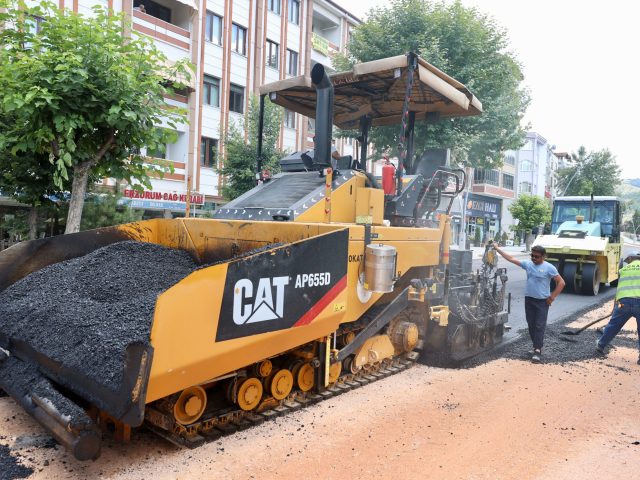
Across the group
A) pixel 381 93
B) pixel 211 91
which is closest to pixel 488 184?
pixel 211 91

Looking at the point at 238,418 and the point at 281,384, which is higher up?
the point at 281,384

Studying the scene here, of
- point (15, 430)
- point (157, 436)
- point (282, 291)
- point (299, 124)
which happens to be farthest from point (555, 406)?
point (299, 124)

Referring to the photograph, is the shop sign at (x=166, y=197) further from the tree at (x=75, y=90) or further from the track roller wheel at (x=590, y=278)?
the track roller wheel at (x=590, y=278)

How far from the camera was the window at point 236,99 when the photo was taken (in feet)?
73.8

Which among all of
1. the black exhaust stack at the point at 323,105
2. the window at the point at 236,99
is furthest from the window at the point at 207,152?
the black exhaust stack at the point at 323,105

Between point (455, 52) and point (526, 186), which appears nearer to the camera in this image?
point (455, 52)

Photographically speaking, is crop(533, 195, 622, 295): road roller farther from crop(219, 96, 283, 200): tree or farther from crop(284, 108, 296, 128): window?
crop(284, 108, 296, 128): window

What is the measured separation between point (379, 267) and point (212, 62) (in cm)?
1901

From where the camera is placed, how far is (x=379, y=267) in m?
4.62

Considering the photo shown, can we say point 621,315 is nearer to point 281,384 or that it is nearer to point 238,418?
point 281,384

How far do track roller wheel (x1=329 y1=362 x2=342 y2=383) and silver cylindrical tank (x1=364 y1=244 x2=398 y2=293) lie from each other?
2.54 feet

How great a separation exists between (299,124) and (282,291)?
22906mm

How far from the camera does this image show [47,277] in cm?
454

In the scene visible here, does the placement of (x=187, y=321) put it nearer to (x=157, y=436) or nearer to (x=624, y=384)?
(x=157, y=436)
